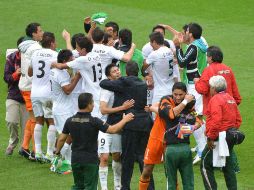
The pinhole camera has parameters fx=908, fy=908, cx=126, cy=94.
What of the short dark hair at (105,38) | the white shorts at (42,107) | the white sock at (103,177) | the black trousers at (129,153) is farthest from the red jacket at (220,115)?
the white shorts at (42,107)

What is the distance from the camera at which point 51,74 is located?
1537 cm

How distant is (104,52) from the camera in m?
15.4

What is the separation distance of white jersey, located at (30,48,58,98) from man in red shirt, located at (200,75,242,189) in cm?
337

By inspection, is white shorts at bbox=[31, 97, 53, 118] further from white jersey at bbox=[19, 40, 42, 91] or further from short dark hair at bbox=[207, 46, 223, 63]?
short dark hair at bbox=[207, 46, 223, 63]

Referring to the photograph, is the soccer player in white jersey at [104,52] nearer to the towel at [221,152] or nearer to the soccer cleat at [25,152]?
the soccer cleat at [25,152]

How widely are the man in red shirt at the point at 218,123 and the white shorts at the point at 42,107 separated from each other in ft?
11.7

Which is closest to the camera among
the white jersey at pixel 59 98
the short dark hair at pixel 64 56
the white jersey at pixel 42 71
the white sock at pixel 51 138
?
the short dark hair at pixel 64 56

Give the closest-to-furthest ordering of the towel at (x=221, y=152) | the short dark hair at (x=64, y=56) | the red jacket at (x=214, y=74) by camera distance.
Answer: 1. the towel at (x=221, y=152)
2. the red jacket at (x=214, y=74)
3. the short dark hair at (x=64, y=56)

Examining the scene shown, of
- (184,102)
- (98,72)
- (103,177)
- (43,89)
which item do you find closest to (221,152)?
(184,102)

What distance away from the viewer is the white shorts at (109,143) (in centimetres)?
1417

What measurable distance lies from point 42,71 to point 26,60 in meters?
0.76

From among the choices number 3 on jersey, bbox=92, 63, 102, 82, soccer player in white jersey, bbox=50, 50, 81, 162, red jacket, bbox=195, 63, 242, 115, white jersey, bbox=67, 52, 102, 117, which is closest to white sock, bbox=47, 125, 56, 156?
soccer player in white jersey, bbox=50, 50, 81, 162

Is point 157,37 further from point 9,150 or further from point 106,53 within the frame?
point 9,150

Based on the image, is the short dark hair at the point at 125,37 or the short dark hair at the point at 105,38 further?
the short dark hair at the point at 105,38
